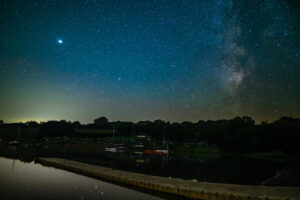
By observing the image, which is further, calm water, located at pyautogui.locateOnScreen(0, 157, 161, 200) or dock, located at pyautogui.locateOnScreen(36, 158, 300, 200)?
calm water, located at pyautogui.locateOnScreen(0, 157, 161, 200)

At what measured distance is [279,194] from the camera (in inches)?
A: 907

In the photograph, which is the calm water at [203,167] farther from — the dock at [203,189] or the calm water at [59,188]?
the calm water at [59,188]

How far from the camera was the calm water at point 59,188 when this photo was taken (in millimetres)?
27781

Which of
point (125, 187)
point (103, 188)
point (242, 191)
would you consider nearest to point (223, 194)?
point (242, 191)

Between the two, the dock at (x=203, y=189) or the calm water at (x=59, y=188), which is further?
the calm water at (x=59, y=188)

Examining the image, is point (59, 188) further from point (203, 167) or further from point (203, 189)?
point (203, 167)

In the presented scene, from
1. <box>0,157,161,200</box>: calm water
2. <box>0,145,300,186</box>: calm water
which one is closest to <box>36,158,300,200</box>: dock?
<box>0,157,161,200</box>: calm water

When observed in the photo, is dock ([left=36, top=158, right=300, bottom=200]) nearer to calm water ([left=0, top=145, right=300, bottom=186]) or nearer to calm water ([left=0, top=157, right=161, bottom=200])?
calm water ([left=0, top=157, right=161, bottom=200])

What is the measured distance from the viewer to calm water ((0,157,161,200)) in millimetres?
27781

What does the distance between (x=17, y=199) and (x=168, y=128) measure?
125 meters

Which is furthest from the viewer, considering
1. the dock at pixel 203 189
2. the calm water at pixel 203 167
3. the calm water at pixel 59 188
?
the calm water at pixel 203 167

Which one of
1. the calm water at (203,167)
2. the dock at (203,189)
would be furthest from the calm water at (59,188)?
the calm water at (203,167)

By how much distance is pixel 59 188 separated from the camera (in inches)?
1254

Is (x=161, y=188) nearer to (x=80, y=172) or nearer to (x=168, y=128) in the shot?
(x=80, y=172)
